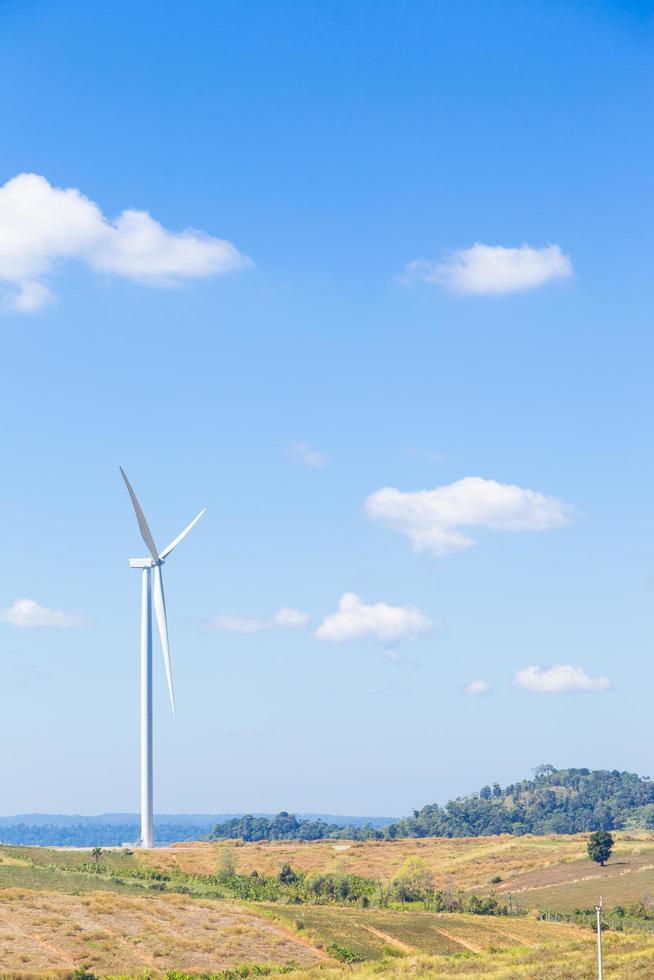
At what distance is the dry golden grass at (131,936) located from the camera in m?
77.3

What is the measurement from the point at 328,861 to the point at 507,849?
37.8 m

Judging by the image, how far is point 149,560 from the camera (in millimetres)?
133500

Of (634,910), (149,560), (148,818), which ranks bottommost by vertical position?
(634,910)

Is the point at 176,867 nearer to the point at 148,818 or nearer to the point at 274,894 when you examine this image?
the point at 148,818

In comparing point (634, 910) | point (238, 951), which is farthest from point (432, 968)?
point (634, 910)

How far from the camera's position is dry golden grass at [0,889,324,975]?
254 feet

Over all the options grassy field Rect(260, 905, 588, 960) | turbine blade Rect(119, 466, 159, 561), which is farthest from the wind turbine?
grassy field Rect(260, 905, 588, 960)

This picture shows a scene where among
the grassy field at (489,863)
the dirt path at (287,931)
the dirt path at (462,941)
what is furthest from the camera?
the grassy field at (489,863)

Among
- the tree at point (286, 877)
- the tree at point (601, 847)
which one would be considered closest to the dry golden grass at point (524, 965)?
the tree at point (286, 877)

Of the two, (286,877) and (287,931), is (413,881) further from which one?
(287,931)

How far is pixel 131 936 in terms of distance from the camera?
82875 mm

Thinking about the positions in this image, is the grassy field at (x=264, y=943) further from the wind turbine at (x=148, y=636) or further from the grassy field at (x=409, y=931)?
the wind turbine at (x=148, y=636)

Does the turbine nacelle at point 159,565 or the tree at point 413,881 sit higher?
the turbine nacelle at point 159,565

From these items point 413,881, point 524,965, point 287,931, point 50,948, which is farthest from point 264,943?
point 413,881
